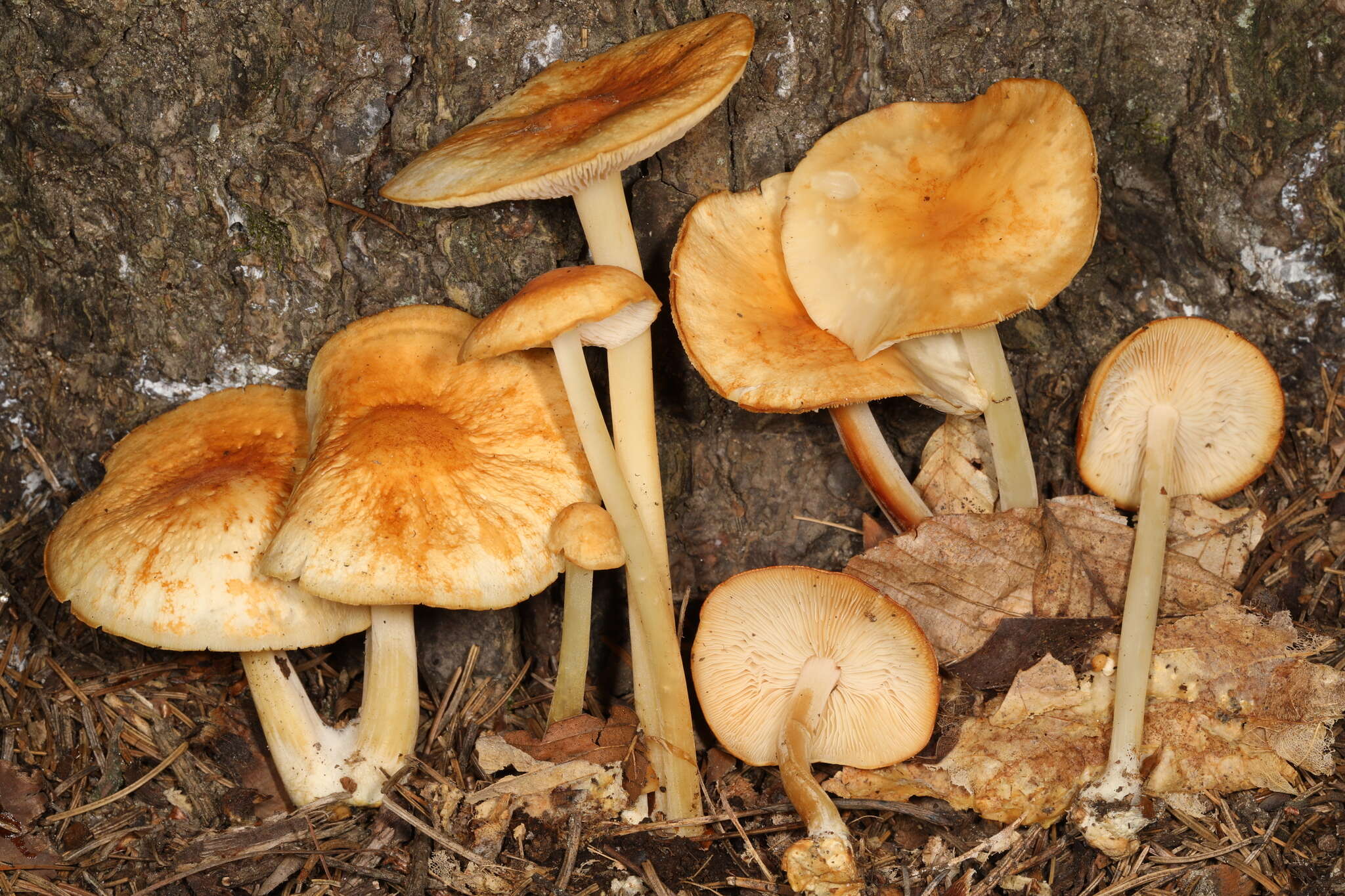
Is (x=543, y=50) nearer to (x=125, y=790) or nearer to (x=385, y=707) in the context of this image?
(x=385, y=707)

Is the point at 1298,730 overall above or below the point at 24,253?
below

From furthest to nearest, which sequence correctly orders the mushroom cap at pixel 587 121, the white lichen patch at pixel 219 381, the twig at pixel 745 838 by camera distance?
the white lichen patch at pixel 219 381
the twig at pixel 745 838
the mushroom cap at pixel 587 121

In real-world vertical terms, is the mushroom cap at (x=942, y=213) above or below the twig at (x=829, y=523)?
above

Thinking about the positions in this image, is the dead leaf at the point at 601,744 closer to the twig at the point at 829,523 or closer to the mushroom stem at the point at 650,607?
the mushroom stem at the point at 650,607

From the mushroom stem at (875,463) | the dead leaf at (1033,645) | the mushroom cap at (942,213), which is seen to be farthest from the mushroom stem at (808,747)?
the mushroom cap at (942,213)

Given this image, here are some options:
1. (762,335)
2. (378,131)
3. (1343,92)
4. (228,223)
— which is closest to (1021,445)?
(762,335)

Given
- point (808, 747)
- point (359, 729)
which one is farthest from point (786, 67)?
point (359, 729)

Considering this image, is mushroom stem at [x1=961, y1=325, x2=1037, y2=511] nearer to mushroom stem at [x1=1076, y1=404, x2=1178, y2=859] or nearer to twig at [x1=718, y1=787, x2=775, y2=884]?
mushroom stem at [x1=1076, y1=404, x2=1178, y2=859]

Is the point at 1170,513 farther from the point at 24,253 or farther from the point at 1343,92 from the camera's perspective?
the point at 24,253

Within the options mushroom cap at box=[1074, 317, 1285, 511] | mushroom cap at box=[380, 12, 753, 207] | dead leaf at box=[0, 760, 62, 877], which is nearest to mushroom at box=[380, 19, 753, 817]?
mushroom cap at box=[380, 12, 753, 207]
